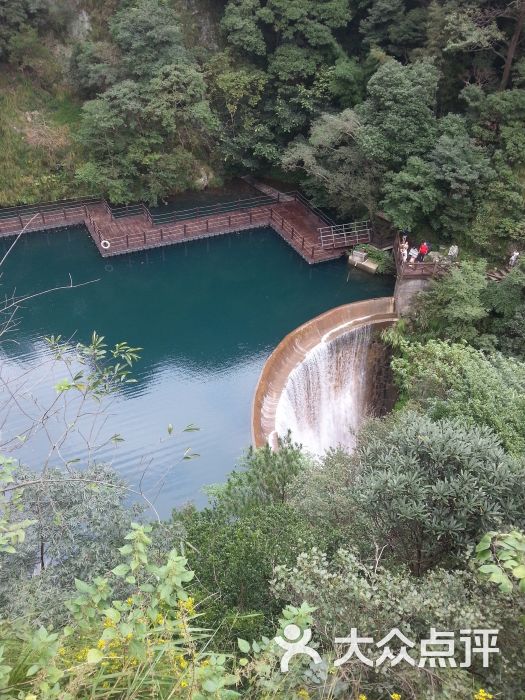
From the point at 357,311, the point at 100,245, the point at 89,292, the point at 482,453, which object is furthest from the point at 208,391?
the point at 482,453

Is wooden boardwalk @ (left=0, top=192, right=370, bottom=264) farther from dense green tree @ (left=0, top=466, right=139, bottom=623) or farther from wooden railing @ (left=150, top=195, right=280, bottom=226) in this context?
dense green tree @ (left=0, top=466, right=139, bottom=623)

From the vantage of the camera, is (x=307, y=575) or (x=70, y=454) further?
(x=70, y=454)

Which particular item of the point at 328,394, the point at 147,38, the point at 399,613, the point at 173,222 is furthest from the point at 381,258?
the point at 399,613

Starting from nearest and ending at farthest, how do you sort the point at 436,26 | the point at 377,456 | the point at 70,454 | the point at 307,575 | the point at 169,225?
the point at 307,575 < the point at 377,456 < the point at 70,454 < the point at 436,26 < the point at 169,225

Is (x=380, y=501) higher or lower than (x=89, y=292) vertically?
higher

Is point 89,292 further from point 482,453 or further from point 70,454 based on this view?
point 482,453

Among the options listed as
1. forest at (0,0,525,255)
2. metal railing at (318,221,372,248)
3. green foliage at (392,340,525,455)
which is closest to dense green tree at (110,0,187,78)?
forest at (0,0,525,255)

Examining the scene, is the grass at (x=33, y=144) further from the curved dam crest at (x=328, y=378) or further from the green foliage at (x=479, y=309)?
the green foliage at (x=479, y=309)
